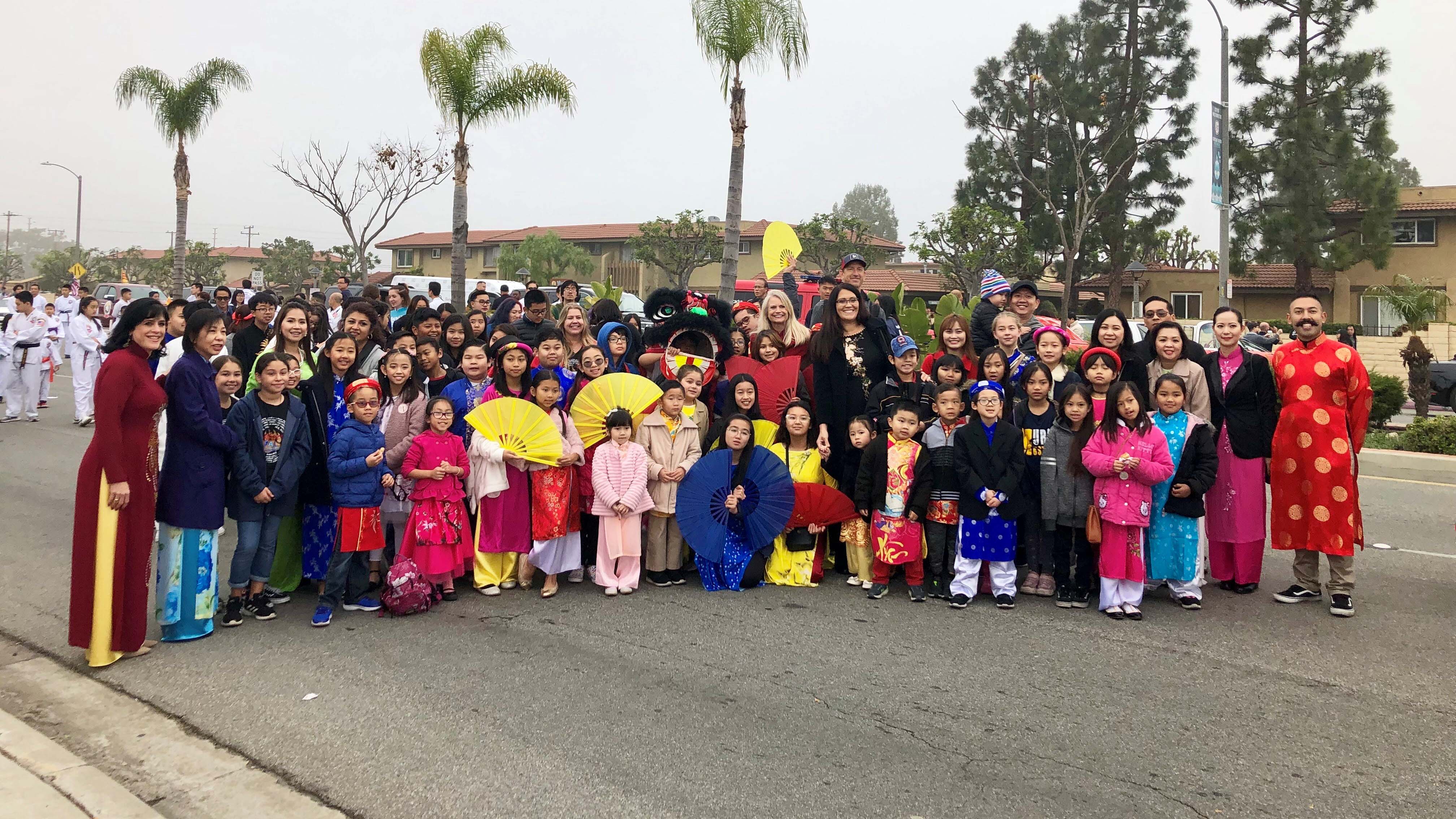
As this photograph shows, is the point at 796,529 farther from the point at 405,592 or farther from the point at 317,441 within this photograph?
the point at 317,441

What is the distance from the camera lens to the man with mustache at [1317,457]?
Answer: 5742 mm

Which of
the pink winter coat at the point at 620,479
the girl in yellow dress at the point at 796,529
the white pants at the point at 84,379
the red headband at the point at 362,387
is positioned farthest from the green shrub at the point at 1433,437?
the white pants at the point at 84,379

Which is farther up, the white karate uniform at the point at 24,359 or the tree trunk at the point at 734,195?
the tree trunk at the point at 734,195

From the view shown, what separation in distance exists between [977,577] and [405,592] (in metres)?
3.41

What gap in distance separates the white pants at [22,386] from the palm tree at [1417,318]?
20.3 m

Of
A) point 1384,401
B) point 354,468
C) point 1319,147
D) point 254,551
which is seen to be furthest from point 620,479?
point 1319,147

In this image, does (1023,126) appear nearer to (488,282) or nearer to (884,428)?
(488,282)

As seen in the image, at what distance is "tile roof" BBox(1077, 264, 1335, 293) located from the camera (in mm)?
33688

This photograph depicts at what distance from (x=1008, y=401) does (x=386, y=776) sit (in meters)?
4.54

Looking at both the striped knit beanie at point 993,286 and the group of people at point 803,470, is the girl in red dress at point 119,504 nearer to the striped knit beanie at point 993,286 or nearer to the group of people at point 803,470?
the group of people at point 803,470

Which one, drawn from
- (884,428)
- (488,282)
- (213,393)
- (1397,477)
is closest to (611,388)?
(884,428)

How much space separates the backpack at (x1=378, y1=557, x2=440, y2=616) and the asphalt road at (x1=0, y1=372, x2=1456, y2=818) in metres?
0.08

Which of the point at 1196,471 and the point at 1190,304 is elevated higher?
the point at 1190,304

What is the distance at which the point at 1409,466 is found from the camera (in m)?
11.5
